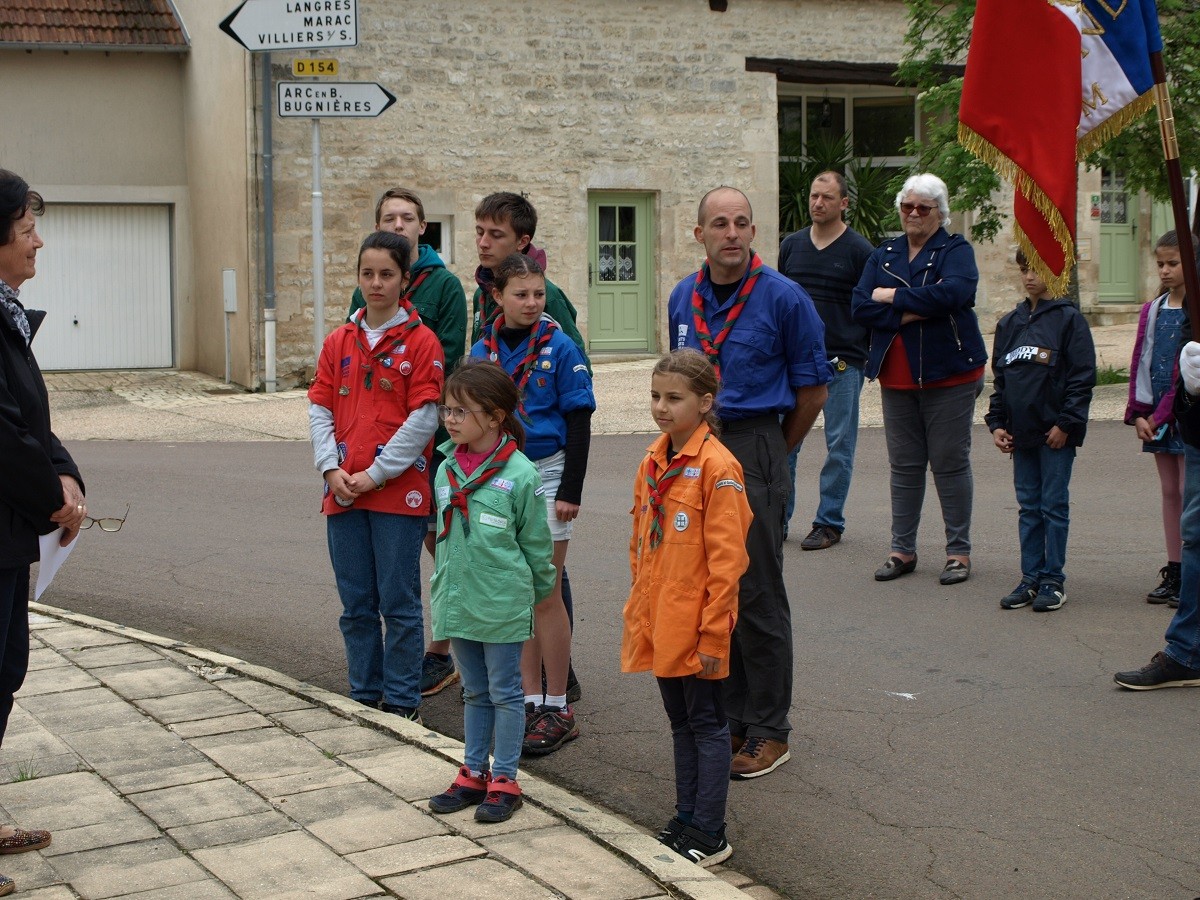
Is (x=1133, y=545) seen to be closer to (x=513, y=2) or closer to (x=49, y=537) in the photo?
(x=49, y=537)

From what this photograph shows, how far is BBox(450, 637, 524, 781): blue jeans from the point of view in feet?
15.5

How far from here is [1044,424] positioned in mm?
7469

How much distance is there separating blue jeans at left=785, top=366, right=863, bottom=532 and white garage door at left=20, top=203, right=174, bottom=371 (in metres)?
14.4

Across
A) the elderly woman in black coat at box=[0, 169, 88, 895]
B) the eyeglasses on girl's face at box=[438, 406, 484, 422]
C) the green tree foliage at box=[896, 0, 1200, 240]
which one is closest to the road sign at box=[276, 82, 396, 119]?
the green tree foliage at box=[896, 0, 1200, 240]

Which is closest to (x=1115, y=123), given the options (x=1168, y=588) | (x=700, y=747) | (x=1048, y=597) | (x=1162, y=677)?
(x=1162, y=677)

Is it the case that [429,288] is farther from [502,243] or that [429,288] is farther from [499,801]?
[499,801]

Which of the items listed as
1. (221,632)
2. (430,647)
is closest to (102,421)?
(221,632)

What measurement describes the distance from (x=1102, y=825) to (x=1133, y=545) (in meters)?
4.50

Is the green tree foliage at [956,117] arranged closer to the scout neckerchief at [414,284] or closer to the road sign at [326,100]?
the road sign at [326,100]

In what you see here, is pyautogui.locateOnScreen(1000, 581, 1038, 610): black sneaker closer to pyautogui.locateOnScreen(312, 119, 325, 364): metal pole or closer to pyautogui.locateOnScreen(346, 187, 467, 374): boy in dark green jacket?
pyautogui.locateOnScreen(346, 187, 467, 374): boy in dark green jacket

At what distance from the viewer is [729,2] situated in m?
20.4

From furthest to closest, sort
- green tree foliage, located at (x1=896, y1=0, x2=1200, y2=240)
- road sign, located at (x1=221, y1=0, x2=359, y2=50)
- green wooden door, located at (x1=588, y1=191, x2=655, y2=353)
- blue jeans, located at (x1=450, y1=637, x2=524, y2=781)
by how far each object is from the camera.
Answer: green wooden door, located at (x1=588, y1=191, x2=655, y2=353) → road sign, located at (x1=221, y1=0, x2=359, y2=50) → green tree foliage, located at (x1=896, y1=0, x2=1200, y2=240) → blue jeans, located at (x1=450, y1=637, x2=524, y2=781)

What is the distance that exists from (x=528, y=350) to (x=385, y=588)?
1053 millimetres

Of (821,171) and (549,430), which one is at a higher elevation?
(821,171)
